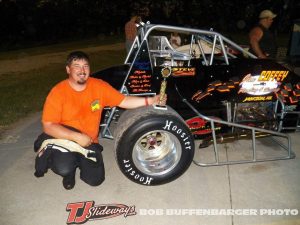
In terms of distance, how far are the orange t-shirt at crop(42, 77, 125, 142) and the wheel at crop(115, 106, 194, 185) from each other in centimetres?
30

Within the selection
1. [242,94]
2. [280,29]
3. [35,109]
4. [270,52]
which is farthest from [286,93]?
[280,29]

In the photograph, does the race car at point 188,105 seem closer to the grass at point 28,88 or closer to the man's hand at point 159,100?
the man's hand at point 159,100

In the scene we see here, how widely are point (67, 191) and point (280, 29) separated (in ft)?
65.0

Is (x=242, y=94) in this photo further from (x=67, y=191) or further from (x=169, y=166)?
(x=67, y=191)

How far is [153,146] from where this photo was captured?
3.46m

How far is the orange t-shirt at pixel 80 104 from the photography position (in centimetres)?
310

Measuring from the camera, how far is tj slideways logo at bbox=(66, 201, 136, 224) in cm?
286

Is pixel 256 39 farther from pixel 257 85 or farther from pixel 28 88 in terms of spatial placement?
pixel 28 88

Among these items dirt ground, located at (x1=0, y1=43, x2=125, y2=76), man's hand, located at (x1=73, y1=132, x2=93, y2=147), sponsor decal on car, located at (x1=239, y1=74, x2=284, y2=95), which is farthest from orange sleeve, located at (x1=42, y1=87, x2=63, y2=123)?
dirt ground, located at (x1=0, y1=43, x2=125, y2=76)

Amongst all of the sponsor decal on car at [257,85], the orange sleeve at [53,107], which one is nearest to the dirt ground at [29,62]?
the orange sleeve at [53,107]

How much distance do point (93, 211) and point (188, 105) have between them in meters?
1.44

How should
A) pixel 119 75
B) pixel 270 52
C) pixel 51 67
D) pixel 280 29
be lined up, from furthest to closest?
pixel 280 29
pixel 51 67
pixel 270 52
pixel 119 75

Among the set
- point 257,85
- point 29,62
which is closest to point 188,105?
point 257,85

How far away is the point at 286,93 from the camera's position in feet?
12.0
